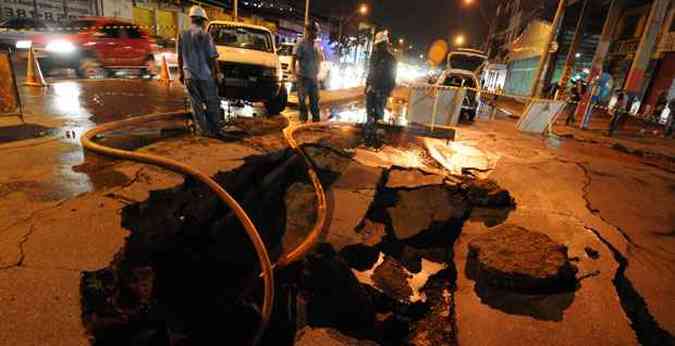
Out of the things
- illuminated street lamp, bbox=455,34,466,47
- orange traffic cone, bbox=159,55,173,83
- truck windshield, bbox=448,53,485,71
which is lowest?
orange traffic cone, bbox=159,55,173,83

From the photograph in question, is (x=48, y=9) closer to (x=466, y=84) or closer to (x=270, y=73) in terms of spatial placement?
(x=270, y=73)

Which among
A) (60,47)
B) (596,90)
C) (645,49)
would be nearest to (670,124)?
(596,90)

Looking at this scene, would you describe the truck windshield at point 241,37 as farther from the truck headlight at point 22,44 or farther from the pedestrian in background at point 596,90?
the pedestrian in background at point 596,90

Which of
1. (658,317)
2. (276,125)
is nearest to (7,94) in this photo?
(276,125)

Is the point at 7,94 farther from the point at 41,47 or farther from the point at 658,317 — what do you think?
the point at 658,317

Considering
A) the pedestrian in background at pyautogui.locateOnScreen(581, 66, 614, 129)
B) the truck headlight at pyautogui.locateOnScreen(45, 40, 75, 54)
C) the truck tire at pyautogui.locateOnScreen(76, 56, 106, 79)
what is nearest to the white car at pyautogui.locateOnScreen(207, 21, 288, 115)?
the truck headlight at pyautogui.locateOnScreen(45, 40, 75, 54)

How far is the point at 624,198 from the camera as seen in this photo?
4656mm

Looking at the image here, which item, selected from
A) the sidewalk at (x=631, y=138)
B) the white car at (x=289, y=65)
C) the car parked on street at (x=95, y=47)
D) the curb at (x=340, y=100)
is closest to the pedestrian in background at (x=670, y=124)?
the sidewalk at (x=631, y=138)

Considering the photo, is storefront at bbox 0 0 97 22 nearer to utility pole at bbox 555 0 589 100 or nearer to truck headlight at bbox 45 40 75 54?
truck headlight at bbox 45 40 75 54

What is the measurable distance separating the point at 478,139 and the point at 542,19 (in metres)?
26.1

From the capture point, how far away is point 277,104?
844 centimetres

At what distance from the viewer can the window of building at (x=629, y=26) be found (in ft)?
56.3

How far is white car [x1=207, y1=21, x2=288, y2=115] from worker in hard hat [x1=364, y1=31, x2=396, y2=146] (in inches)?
87.0

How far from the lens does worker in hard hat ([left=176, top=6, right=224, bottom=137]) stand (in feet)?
17.4
